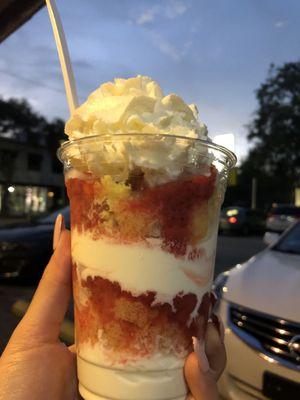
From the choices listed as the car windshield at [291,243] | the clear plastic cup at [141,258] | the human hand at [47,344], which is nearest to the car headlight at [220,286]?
the car windshield at [291,243]

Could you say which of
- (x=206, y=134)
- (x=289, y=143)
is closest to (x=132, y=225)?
(x=206, y=134)

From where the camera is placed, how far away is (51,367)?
61.7 inches

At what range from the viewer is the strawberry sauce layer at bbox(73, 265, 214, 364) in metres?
1.34

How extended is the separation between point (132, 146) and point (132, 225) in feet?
0.72

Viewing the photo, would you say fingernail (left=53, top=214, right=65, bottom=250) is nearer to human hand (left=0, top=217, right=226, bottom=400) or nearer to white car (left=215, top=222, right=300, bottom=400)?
human hand (left=0, top=217, right=226, bottom=400)

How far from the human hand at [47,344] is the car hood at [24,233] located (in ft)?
20.2

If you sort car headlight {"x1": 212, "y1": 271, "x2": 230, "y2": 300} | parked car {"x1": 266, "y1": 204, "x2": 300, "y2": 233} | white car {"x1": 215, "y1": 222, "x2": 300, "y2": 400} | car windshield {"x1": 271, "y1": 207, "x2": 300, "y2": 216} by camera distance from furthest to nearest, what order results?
car windshield {"x1": 271, "y1": 207, "x2": 300, "y2": 216} < parked car {"x1": 266, "y1": 204, "x2": 300, "y2": 233} < car headlight {"x1": 212, "y1": 271, "x2": 230, "y2": 300} < white car {"x1": 215, "y1": 222, "x2": 300, "y2": 400}

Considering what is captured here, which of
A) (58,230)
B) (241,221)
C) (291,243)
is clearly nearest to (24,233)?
(291,243)

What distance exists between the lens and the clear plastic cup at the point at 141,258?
1.33m

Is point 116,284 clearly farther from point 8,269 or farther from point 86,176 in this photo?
point 8,269

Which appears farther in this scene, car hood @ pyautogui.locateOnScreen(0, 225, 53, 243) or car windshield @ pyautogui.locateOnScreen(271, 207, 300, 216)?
car windshield @ pyautogui.locateOnScreen(271, 207, 300, 216)

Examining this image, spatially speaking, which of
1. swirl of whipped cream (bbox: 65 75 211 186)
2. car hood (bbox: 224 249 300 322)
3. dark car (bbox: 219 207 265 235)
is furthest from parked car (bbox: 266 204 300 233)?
swirl of whipped cream (bbox: 65 75 211 186)

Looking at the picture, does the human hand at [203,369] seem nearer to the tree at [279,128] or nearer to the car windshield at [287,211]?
the car windshield at [287,211]

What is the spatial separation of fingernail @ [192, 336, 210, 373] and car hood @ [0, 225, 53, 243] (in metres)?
6.45
